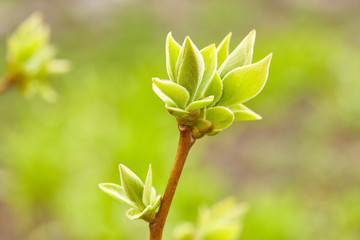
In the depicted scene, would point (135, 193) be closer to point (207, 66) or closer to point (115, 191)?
point (115, 191)

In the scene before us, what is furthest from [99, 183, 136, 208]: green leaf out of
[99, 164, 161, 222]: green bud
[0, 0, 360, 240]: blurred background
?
[0, 0, 360, 240]: blurred background

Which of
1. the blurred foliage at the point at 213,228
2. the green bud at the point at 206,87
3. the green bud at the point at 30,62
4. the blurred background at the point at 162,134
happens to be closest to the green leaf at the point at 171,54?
the green bud at the point at 206,87

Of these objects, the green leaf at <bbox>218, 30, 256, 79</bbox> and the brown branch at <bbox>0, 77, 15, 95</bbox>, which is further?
the brown branch at <bbox>0, 77, 15, 95</bbox>

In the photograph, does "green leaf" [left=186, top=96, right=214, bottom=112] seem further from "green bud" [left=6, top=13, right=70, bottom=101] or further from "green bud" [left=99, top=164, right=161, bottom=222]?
"green bud" [left=6, top=13, right=70, bottom=101]

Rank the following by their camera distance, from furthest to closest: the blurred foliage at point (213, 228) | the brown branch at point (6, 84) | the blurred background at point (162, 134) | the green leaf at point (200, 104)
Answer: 1. the blurred background at point (162, 134)
2. the brown branch at point (6, 84)
3. the blurred foliage at point (213, 228)
4. the green leaf at point (200, 104)

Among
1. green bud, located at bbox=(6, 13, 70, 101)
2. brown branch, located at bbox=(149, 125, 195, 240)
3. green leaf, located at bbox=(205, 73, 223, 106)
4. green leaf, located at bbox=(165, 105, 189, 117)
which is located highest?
green bud, located at bbox=(6, 13, 70, 101)

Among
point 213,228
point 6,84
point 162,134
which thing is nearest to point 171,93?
point 213,228

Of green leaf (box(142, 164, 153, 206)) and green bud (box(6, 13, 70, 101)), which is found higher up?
green bud (box(6, 13, 70, 101))

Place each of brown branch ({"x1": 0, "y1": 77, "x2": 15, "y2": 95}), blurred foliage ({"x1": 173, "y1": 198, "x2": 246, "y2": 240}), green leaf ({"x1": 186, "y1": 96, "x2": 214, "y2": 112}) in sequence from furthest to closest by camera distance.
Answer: brown branch ({"x1": 0, "y1": 77, "x2": 15, "y2": 95})
blurred foliage ({"x1": 173, "y1": 198, "x2": 246, "y2": 240})
green leaf ({"x1": 186, "y1": 96, "x2": 214, "y2": 112})

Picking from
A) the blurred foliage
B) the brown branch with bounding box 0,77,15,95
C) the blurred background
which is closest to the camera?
the blurred foliage

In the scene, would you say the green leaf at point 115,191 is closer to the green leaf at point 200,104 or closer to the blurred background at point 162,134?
the green leaf at point 200,104
